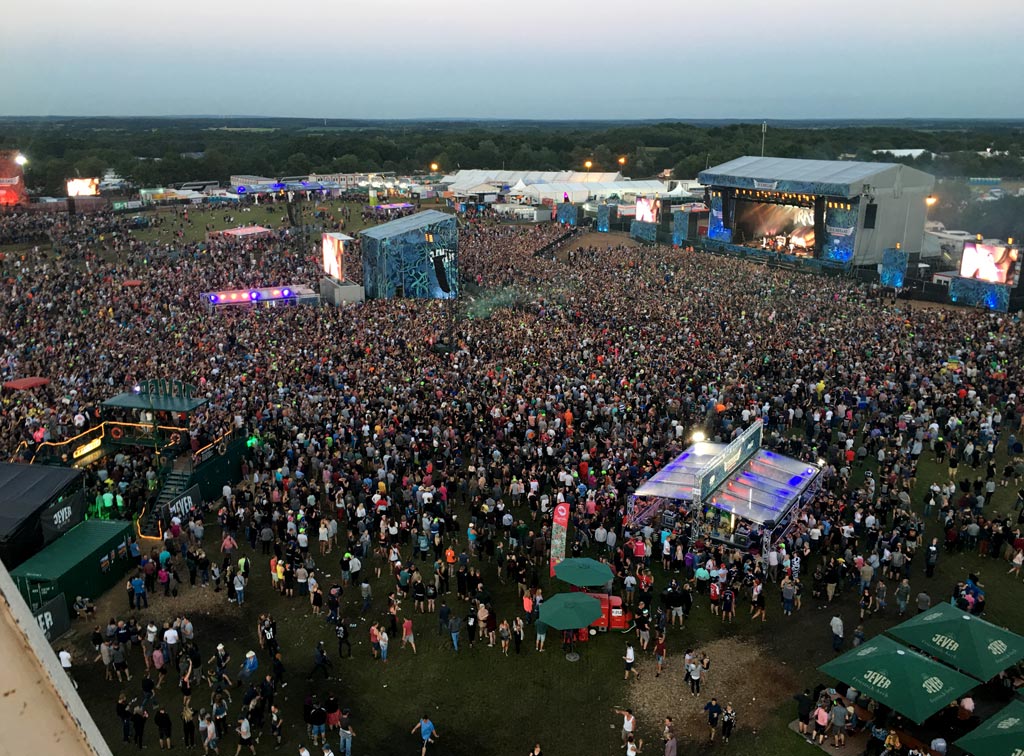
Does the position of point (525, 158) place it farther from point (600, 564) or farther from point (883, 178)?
point (600, 564)

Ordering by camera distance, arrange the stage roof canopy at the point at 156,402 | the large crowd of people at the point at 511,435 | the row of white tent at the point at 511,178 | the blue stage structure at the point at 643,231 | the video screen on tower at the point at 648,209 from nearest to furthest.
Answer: the large crowd of people at the point at 511,435 < the stage roof canopy at the point at 156,402 < the blue stage structure at the point at 643,231 < the video screen on tower at the point at 648,209 < the row of white tent at the point at 511,178

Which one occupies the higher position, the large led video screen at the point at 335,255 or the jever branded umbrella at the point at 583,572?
the large led video screen at the point at 335,255

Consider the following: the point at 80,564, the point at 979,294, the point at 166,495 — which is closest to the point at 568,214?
the point at 979,294

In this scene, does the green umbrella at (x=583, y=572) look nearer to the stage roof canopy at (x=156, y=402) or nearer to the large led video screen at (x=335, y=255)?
the stage roof canopy at (x=156, y=402)

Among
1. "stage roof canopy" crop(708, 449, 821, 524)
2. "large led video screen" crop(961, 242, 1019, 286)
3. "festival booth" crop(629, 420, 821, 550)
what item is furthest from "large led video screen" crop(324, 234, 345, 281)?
"large led video screen" crop(961, 242, 1019, 286)

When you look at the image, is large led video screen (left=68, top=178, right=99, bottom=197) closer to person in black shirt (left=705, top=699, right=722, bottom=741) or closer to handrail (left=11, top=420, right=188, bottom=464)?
handrail (left=11, top=420, right=188, bottom=464)

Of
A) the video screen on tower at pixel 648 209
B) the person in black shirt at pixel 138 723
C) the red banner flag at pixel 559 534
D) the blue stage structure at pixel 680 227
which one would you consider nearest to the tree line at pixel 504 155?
the video screen on tower at pixel 648 209
